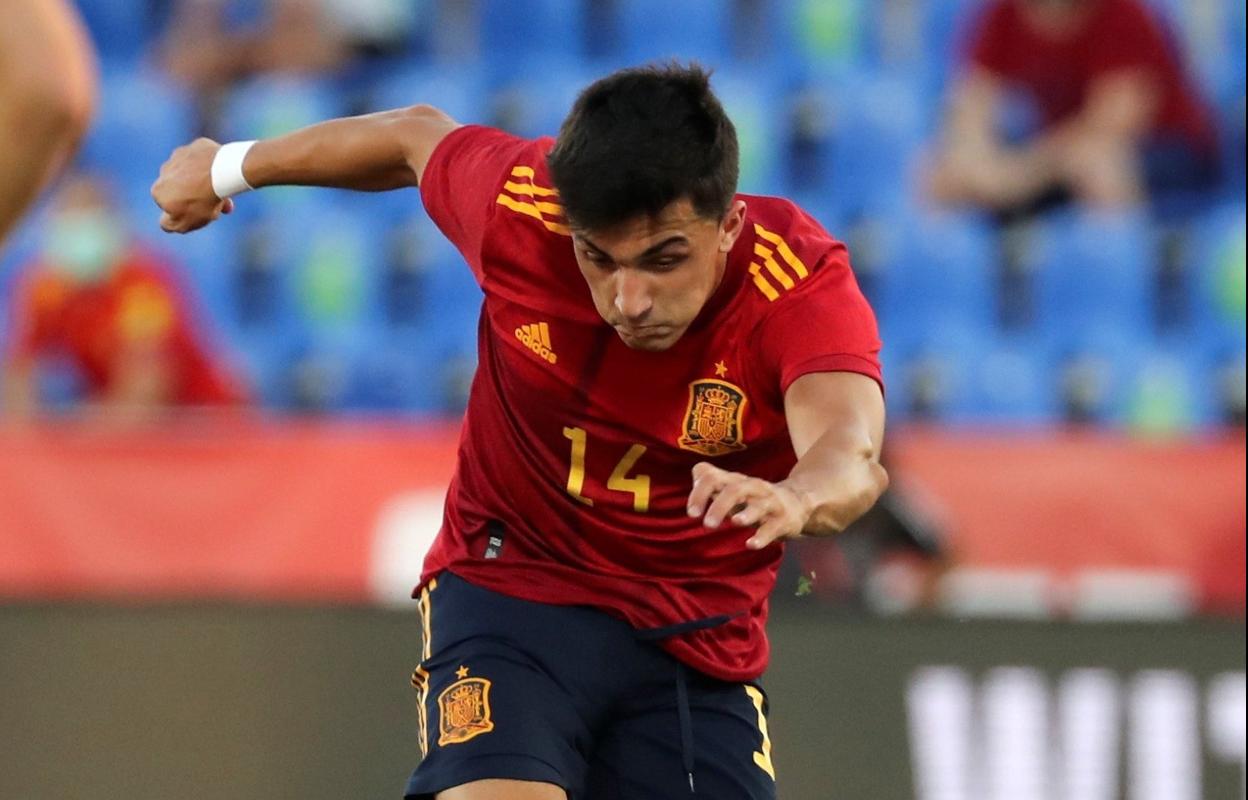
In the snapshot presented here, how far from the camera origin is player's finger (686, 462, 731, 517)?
3.23 metres

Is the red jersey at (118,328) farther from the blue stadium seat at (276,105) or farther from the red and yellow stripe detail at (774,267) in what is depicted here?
the red and yellow stripe detail at (774,267)

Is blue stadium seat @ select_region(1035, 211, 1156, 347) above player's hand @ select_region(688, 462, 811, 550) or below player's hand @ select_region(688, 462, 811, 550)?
above

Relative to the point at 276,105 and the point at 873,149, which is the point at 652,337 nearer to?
the point at 873,149

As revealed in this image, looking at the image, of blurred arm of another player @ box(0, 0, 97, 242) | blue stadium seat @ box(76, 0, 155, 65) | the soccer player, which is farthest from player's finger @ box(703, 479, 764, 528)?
blue stadium seat @ box(76, 0, 155, 65)

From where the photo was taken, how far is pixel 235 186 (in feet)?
15.3

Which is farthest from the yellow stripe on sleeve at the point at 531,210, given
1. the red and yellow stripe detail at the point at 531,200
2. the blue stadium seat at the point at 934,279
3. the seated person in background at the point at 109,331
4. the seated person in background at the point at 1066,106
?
the seated person in background at the point at 1066,106

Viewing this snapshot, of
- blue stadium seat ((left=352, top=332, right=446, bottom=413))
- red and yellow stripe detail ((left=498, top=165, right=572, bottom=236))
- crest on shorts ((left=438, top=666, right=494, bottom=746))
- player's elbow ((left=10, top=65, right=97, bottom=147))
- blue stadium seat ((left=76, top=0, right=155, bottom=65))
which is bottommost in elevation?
crest on shorts ((left=438, top=666, right=494, bottom=746))

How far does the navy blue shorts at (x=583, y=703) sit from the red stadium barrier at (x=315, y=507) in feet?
11.0

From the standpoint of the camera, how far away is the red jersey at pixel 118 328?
8891 millimetres

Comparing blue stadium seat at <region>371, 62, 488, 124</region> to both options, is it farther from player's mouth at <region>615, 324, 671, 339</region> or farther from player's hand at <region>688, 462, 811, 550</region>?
player's hand at <region>688, 462, 811, 550</region>

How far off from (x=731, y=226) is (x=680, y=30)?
285 inches

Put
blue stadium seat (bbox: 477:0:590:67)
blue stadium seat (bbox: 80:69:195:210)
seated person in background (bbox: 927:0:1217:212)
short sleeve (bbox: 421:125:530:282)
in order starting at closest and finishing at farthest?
short sleeve (bbox: 421:125:530:282) → seated person in background (bbox: 927:0:1217:212) → blue stadium seat (bbox: 80:69:195:210) → blue stadium seat (bbox: 477:0:590:67)

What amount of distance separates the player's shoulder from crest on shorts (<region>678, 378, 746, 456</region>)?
21cm

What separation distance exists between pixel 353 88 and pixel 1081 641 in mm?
6048
